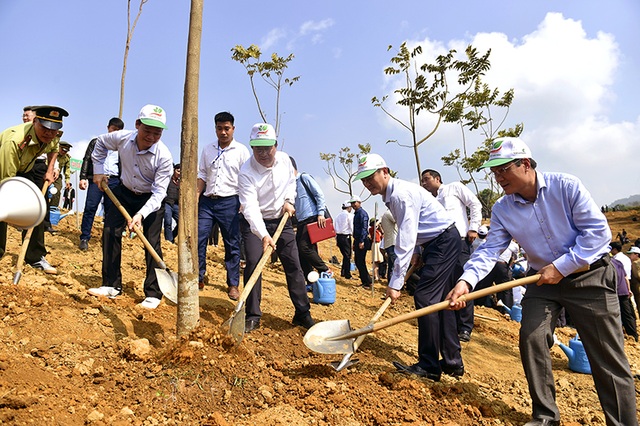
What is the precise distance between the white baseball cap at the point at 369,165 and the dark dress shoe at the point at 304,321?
1641 mm

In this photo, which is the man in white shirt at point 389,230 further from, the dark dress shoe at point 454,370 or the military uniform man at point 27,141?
the military uniform man at point 27,141

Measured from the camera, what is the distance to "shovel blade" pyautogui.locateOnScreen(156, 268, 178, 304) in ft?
13.2

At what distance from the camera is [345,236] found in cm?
1081

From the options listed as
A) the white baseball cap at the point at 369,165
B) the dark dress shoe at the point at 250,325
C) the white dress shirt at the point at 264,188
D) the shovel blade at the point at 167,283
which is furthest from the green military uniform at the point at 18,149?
the white baseball cap at the point at 369,165

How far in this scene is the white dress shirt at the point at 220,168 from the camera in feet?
17.7

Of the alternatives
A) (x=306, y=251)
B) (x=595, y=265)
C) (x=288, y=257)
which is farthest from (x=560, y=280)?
(x=306, y=251)

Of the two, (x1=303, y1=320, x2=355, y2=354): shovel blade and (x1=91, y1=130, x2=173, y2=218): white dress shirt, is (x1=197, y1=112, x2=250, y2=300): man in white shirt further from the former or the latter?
(x1=303, y1=320, x2=355, y2=354): shovel blade

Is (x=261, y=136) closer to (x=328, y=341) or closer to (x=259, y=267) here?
(x=259, y=267)

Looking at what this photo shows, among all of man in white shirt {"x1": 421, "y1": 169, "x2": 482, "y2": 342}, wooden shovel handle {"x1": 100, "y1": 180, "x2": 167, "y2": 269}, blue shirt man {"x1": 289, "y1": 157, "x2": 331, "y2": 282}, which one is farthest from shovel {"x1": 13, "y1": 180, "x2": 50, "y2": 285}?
man in white shirt {"x1": 421, "y1": 169, "x2": 482, "y2": 342}

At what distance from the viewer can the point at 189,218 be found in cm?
338

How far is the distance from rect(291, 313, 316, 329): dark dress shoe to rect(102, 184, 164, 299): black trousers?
4.47 feet

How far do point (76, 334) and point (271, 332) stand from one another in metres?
1.62

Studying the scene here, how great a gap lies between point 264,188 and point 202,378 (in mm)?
2106

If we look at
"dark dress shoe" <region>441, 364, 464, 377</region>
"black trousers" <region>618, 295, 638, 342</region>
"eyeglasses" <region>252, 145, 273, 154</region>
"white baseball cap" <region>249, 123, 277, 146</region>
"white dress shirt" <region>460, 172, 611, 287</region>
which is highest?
"white baseball cap" <region>249, 123, 277, 146</region>
